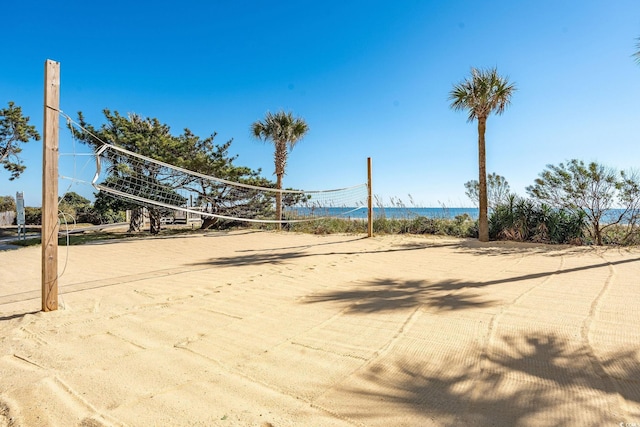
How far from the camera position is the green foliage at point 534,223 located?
881 centimetres

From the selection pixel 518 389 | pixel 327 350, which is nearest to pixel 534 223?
pixel 518 389

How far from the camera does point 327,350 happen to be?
245 centimetres

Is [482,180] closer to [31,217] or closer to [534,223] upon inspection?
[534,223]

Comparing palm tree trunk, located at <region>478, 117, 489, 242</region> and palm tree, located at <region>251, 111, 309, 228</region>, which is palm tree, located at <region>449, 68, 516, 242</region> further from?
palm tree, located at <region>251, 111, 309, 228</region>

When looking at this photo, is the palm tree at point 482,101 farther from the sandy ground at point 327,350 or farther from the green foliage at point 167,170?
the green foliage at point 167,170

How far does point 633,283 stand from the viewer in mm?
4117

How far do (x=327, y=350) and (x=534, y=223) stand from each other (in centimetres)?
906

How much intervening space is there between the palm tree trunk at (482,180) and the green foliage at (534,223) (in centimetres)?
63

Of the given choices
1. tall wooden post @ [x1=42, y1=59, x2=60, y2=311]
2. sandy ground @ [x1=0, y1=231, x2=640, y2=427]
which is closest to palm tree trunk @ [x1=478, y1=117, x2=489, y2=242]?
sandy ground @ [x1=0, y1=231, x2=640, y2=427]

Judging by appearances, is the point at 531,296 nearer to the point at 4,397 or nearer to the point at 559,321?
the point at 559,321

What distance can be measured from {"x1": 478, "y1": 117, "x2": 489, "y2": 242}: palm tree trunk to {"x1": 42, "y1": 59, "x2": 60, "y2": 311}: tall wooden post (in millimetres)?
9237

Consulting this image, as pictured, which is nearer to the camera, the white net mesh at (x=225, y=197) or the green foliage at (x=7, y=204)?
the white net mesh at (x=225, y=197)

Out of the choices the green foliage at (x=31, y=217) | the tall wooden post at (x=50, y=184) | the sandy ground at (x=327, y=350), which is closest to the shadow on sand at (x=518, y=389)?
the sandy ground at (x=327, y=350)

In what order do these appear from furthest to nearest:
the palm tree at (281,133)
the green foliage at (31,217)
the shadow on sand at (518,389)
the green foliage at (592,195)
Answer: the green foliage at (31,217) < the palm tree at (281,133) < the green foliage at (592,195) < the shadow on sand at (518,389)
